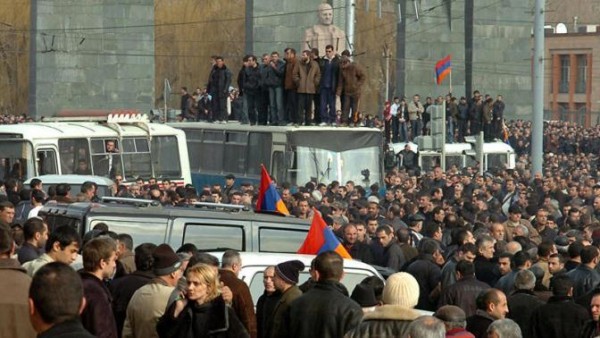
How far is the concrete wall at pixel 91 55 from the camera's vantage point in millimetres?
41406

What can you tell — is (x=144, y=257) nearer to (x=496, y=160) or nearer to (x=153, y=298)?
(x=153, y=298)

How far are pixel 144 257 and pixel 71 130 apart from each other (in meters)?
17.7

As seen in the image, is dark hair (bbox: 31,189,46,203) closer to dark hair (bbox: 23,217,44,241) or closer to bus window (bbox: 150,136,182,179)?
dark hair (bbox: 23,217,44,241)

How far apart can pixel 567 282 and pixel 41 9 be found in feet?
101

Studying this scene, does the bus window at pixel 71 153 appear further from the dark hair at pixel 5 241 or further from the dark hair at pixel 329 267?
the dark hair at pixel 5 241

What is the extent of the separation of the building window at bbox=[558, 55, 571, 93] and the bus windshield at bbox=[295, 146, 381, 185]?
212 ft

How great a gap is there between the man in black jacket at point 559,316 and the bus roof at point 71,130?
16939mm

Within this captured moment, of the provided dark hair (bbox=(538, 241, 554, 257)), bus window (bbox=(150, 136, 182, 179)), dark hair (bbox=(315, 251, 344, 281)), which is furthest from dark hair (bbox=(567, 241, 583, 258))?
bus window (bbox=(150, 136, 182, 179))

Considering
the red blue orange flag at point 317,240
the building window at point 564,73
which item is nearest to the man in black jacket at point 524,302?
the red blue orange flag at point 317,240

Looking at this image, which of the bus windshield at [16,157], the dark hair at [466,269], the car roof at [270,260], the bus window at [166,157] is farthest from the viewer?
the bus window at [166,157]

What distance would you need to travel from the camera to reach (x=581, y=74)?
310ft

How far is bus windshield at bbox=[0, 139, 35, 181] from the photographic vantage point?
27.3 meters

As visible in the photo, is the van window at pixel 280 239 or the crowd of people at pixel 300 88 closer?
the van window at pixel 280 239

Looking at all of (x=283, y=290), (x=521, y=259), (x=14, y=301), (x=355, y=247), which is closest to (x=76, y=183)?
(x=355, y=247)
